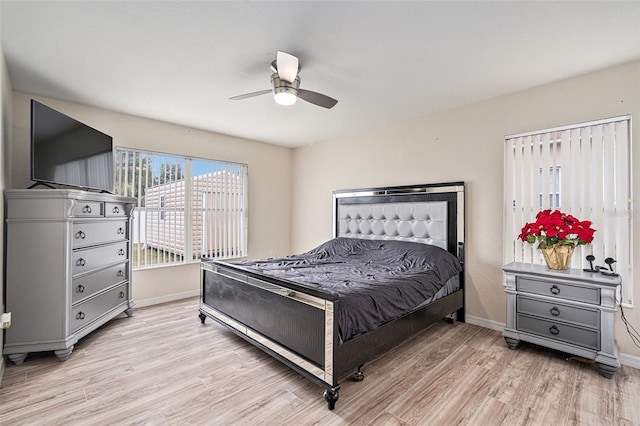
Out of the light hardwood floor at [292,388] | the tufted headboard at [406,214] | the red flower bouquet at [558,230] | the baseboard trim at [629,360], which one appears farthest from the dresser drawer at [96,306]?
the baseboard trim at [629,360]

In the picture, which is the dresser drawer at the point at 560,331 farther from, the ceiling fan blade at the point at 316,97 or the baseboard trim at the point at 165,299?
the baseboard trim at the point at 165,299

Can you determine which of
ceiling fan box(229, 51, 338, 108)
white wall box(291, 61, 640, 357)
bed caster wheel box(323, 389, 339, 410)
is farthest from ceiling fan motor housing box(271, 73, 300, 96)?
bed caster wheel box(323, 389, 339, 410)

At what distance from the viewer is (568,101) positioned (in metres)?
2.71

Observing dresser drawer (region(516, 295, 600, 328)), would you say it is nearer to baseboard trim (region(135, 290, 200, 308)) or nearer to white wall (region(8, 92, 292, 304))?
white wall (region(8, 92, 292, 304))

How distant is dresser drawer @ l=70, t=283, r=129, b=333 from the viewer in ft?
8.17

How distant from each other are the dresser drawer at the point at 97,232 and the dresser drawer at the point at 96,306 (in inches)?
21.1

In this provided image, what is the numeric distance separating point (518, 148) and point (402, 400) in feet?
8.85

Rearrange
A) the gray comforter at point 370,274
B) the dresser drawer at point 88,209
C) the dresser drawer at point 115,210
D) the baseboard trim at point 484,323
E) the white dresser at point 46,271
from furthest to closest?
the baseboard trim at point 484,323 < the dresser drawer at point 115,210 < the dresser drawer at point 88,209 < the white dresser at point 46,271 < the gray comforter at point 370,274

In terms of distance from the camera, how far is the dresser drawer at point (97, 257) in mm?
2530

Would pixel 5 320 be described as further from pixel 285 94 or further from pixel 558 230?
pixel 558 230

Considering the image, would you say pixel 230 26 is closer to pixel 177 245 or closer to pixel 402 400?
pixel 402 400

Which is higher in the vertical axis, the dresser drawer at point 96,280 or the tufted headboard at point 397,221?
the tufted headboard at point 397,221

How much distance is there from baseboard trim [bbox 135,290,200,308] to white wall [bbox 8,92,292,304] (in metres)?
0.01

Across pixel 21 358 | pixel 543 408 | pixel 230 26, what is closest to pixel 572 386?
pixel 543 408
